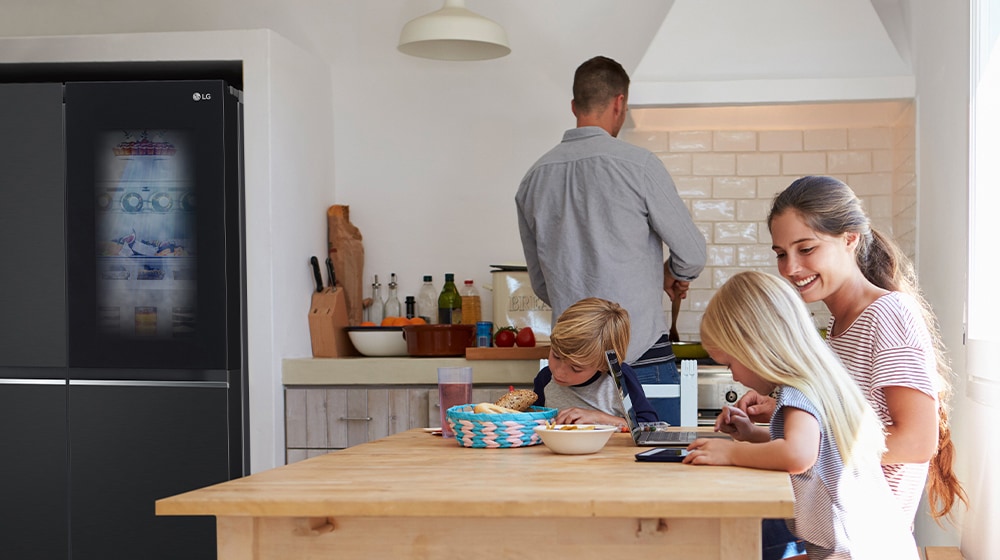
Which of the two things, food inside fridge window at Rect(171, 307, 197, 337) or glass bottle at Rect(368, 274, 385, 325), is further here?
glass bottle at Rect(368, 274, 385, 325)

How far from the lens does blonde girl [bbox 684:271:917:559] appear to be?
168 centimetres

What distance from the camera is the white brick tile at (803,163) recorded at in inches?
162

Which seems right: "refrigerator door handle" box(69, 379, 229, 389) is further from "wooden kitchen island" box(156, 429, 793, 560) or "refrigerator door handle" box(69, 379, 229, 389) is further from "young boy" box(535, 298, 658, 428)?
"wooden kitchen island" box(156, 429, 793, 560)

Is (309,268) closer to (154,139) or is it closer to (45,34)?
(154,139)

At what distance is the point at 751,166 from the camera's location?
13.6ft

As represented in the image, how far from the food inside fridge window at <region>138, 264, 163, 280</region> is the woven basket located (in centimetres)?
216

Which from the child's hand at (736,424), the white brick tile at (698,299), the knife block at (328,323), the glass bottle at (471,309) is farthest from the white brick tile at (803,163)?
the child's hand at (736,424)

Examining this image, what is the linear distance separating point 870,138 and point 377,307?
2126mm

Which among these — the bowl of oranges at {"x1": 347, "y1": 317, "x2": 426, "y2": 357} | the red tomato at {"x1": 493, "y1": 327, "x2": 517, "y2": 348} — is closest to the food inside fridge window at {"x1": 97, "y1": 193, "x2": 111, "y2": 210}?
the bowl of oranges at {"x1": 347, "y1": 317, "x2": 426, "y2": 357}

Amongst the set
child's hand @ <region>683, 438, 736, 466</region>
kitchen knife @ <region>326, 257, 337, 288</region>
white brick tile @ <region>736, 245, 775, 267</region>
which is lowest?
child's hand @ <region>683, 438, 736, 466</region>

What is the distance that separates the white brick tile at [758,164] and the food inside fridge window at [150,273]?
7.48ft

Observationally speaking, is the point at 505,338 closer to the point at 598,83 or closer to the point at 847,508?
the point at 598,83

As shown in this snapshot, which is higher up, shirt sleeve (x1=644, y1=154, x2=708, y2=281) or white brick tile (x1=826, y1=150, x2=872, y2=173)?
white brick tile (x1=826, y1=150, x2=872, y2=173)

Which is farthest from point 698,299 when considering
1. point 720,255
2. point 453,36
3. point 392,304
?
point 453,36
